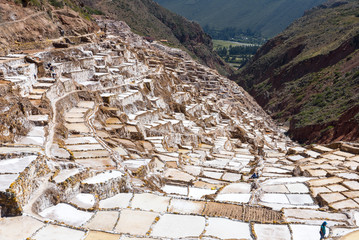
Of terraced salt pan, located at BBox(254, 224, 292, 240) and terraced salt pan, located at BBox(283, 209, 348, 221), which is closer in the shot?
terraced salt pan, located at BBox(254, 224, 292, 240)

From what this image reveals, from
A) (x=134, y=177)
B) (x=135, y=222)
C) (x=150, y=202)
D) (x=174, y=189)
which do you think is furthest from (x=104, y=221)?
(x=174, y=189)

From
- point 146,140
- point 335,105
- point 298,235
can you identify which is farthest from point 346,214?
point 335,105

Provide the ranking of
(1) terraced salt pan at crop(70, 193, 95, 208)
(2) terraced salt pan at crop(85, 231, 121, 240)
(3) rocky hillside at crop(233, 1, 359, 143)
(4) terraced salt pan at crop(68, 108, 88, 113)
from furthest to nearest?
(3) rocky hillside at crop(233, 1, 359, 143)
(4) terraced salt pan at crop(68, 108, 88, 113)
(1) terraced salt pan at crop(70, 193, 95, 208)
(2) terraced salt pan at crop(85, 231, 121, 240)

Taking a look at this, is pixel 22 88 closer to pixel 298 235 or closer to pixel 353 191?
pixel 298 235

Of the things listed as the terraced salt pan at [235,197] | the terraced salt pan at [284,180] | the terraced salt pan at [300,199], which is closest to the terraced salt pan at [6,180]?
the terraced salt pan at [235,197]

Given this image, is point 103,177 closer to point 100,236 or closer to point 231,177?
point 100,236

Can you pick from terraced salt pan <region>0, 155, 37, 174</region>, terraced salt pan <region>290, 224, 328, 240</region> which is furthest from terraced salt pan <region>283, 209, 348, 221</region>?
terraced salt pan <region>0, 155, 37, 174</region>

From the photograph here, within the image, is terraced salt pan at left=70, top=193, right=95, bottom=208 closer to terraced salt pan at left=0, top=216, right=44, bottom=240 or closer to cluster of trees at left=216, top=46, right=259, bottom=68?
terraced salt pan at left=0, top=216, right=44, bottom=240
